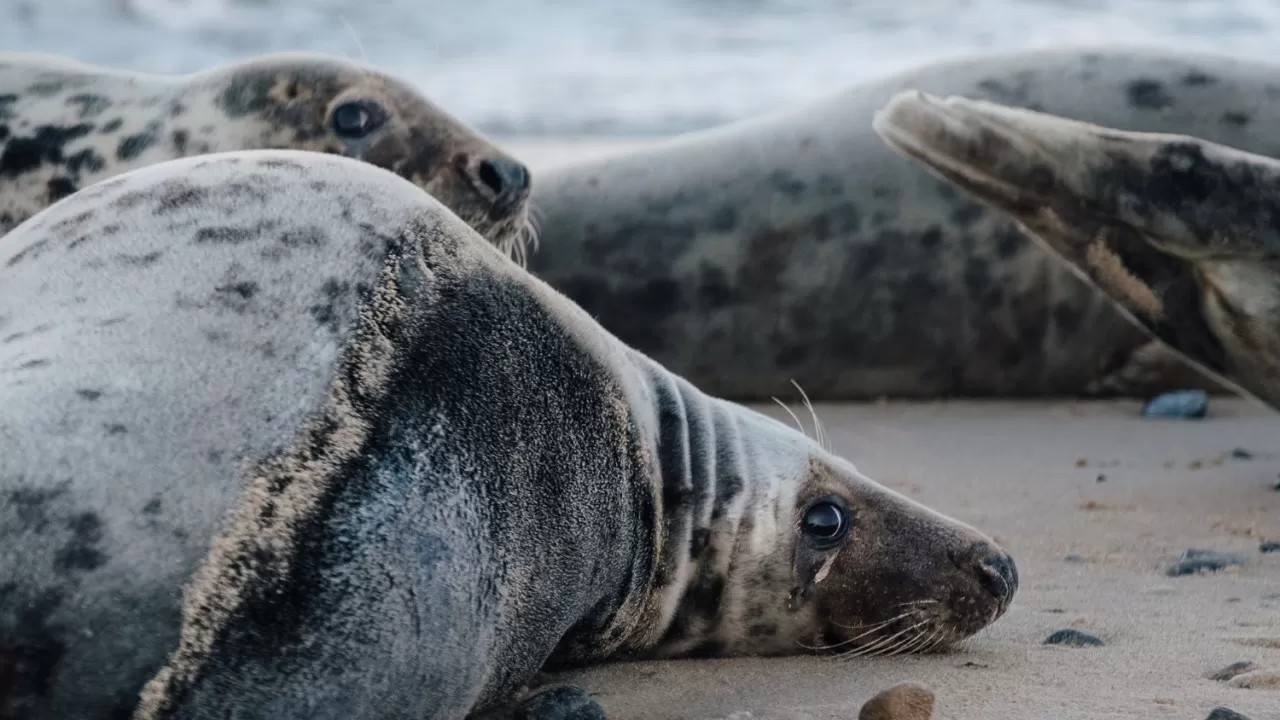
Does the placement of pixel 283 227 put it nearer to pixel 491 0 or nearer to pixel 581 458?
pixel 581 458

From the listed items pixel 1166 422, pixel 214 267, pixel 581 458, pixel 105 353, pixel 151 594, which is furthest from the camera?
pixel 1166 422

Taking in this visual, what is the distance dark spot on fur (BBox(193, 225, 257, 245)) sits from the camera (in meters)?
2.28

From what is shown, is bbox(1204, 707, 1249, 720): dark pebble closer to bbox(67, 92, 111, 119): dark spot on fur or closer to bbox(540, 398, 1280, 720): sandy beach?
bbox(540, 398, 1280, 720): sandy beach

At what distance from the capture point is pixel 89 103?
13.1 ft

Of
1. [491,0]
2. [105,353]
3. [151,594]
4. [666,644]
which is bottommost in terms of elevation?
[491,0]

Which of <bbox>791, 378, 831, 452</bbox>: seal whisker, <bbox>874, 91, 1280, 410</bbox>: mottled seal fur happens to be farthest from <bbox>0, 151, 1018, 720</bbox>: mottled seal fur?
<bbox>874, 91, 1280, 410</bbox>: mottled seal fur

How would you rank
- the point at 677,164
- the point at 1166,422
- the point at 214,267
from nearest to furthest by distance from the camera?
the point at 214,267, the point at 1166,422, the point at 677,164

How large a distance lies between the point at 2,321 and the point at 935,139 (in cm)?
205

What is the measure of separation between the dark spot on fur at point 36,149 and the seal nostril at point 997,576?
214cm

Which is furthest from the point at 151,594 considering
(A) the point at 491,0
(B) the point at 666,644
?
(A) the point at 491,0

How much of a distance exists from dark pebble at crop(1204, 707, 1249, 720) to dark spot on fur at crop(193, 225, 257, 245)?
4.41 feet

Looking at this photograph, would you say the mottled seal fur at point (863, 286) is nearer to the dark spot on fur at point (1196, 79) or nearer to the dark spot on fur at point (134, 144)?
the dark spot on fur at point (1196, 79)

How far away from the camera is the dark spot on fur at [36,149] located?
12.6ft

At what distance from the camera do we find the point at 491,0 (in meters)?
16.7
